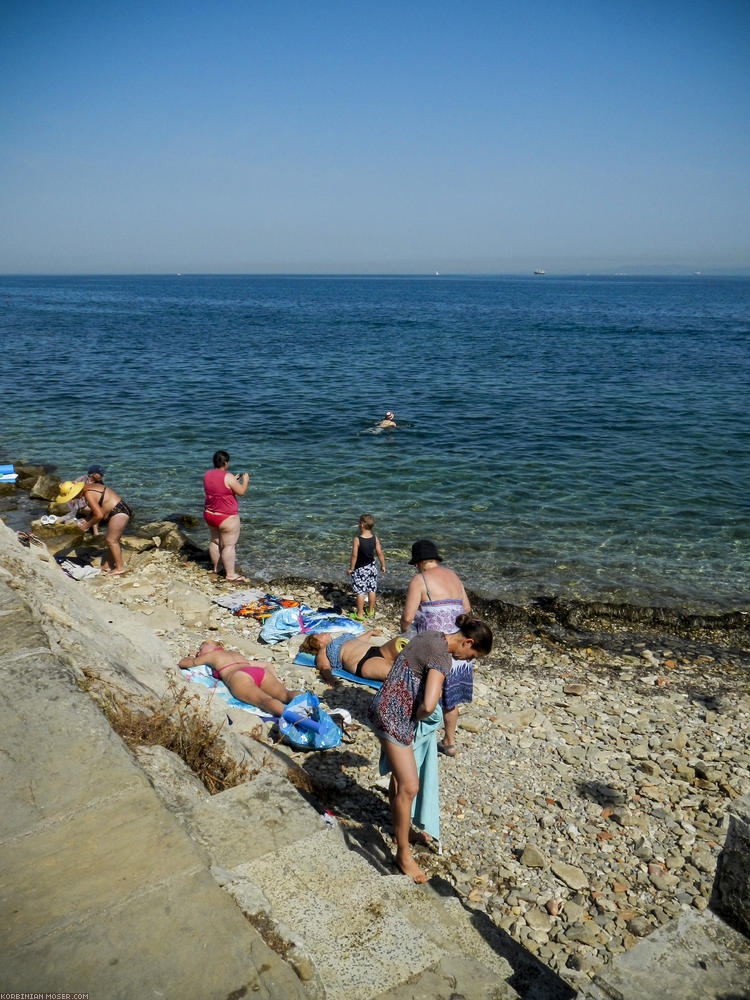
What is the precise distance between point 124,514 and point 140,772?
27.4ft

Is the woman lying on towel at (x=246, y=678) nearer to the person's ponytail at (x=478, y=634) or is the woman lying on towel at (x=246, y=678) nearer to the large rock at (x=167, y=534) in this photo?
the person's ponytail at (x=478, y=634)

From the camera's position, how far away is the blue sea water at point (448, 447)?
1258 cm

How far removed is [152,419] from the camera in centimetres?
2331

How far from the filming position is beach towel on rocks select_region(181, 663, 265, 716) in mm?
7387

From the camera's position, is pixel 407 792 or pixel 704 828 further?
pixel 704 828

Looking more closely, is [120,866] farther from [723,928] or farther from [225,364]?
[225,364]

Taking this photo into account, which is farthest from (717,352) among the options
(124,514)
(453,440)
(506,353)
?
(124,514)

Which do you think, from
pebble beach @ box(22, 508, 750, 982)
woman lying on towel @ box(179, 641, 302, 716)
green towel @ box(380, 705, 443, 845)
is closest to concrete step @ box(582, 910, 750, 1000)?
pebble beach @ box(22, 508, 750, 982)

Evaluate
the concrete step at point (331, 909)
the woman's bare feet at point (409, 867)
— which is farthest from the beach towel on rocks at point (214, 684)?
the concrete step at point (331, 909)

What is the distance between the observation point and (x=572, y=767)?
6637 mm

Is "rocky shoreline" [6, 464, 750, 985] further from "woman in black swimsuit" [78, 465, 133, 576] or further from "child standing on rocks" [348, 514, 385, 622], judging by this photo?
"woman in black swimsuit" [78, 465, 133, 576]

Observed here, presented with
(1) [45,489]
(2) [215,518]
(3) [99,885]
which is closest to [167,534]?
(2) [215,518]

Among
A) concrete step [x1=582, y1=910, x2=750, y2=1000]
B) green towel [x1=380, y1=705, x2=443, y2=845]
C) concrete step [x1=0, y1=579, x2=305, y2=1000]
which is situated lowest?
green towel [x1=380, y1=705, x2=443, y2=845]

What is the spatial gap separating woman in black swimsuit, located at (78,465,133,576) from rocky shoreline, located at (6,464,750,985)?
802 mm
